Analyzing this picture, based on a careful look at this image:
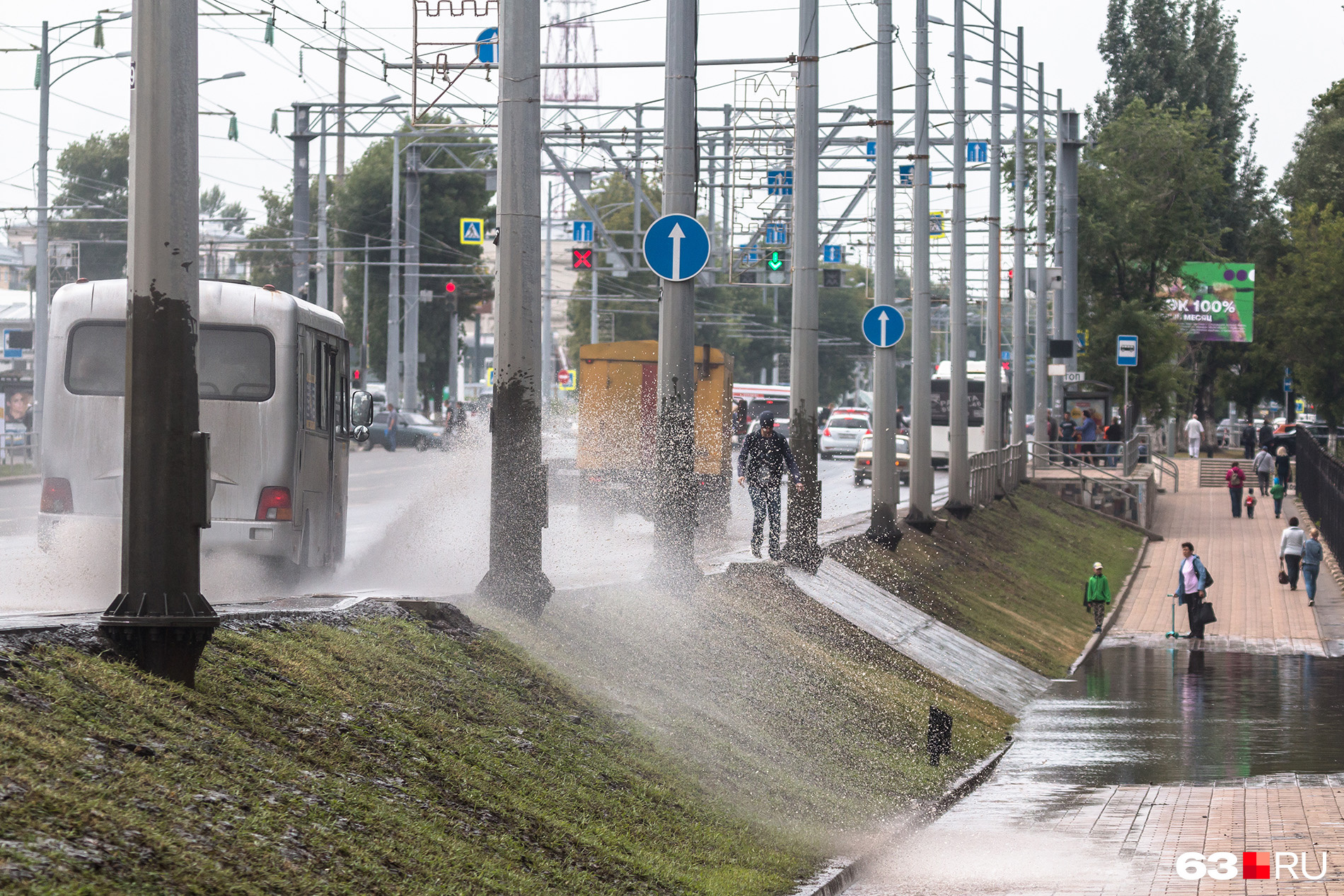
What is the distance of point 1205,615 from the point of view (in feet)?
87.5

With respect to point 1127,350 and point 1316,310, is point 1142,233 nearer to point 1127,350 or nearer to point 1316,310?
point 1316,310

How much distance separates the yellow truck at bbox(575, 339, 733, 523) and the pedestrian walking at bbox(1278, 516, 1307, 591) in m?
10.8

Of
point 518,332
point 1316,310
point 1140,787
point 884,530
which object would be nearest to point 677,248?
point 518,332

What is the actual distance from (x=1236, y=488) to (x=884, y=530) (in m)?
22.7

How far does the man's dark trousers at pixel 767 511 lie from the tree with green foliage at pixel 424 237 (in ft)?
165

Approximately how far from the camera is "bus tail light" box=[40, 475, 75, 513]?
13.3 meters

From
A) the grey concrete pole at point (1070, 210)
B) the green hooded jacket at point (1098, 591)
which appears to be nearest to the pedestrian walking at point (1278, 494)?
the grey concrete pole at point (1070, 210)

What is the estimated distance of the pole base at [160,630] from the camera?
25.4 feet

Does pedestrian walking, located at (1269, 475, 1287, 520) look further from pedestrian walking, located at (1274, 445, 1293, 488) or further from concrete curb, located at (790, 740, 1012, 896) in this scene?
concrete curb, located at (790, 740, 1012, 896)

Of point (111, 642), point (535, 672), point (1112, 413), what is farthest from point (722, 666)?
point (1112, 413)

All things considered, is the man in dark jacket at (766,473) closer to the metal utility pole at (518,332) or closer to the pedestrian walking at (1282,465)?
the metal utility pole at (518,332)

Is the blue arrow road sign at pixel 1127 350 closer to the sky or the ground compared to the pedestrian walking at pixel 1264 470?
closer to the sky

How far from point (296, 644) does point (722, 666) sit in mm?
5552

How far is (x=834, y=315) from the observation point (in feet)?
400
